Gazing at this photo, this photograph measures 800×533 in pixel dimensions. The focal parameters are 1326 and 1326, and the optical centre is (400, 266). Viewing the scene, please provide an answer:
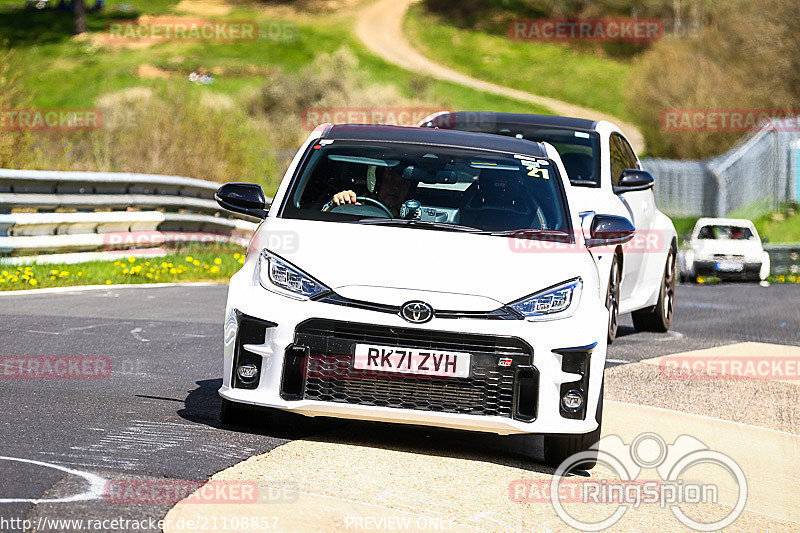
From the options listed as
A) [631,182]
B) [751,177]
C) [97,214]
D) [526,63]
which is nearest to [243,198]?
[631,182]

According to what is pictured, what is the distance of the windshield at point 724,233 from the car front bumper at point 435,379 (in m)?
20.6

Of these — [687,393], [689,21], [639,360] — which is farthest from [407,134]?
[689,21]

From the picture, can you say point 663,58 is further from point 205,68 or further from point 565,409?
point 565,409

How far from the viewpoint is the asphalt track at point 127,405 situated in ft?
17.9

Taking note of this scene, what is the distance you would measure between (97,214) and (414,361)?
11.0m

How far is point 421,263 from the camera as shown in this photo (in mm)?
6496

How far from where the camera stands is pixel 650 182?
422 inches

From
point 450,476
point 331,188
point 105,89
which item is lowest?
point 105,89

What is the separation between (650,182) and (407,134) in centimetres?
342

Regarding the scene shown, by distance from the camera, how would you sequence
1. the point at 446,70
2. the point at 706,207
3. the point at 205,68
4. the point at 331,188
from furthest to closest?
1. the point at 446,70
2. the point at 205,68
3. the point at 706,207
4. the point at 331,188

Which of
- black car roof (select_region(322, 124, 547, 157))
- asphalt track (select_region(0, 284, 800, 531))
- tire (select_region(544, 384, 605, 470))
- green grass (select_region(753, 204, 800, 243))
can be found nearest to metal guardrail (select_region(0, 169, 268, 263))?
asphalt track (select_region(0, 284, 800, 531))

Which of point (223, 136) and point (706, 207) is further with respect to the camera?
point (706, 207)

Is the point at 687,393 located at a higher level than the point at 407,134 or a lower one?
lower

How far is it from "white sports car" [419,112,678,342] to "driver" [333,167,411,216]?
9.22ft
